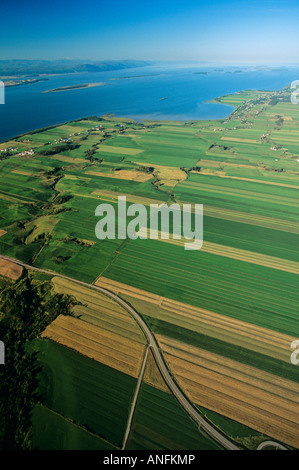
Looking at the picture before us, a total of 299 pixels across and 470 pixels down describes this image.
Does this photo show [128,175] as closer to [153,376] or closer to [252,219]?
[252,219]

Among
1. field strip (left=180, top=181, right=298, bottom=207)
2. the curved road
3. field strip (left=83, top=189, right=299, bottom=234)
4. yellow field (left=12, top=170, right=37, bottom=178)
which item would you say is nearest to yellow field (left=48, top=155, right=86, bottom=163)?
yellow field (left=12, top=170, right=37, bottom=178)

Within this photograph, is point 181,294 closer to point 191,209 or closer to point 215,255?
point 215,255

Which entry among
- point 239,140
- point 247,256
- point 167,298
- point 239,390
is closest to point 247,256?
point 247,256

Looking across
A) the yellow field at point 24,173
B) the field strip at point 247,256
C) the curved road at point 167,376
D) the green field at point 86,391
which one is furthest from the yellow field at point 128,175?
the green field at point 86,391

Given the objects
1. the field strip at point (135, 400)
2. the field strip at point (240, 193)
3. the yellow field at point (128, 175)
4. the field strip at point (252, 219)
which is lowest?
the field strip at point (135, 400)

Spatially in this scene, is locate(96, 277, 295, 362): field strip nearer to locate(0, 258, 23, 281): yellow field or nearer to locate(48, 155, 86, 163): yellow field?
locate(0, 258, 23, 281): yellow field

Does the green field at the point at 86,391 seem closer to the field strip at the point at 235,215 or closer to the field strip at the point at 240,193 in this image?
the field strip at the point at 235,215
